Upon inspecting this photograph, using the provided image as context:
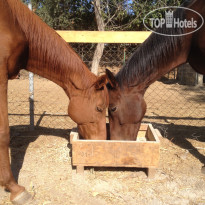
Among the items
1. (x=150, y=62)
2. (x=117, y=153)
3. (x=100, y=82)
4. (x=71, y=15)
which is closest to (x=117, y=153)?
(x=117, y=153)

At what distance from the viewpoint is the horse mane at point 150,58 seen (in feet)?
8.07

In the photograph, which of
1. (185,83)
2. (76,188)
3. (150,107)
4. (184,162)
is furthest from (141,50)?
(185,83)

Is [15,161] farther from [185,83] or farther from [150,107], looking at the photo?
[185,83]

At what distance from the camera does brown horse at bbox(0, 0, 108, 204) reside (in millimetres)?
1922

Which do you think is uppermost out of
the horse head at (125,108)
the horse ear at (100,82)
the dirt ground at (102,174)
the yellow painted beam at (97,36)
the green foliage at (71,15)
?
the green foliage at (71,15)

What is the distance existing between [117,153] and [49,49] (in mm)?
1420

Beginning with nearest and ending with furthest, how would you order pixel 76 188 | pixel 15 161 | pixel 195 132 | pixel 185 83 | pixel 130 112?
pixel 76 188
pixel 130 112
pixel 15 161
pixel 195 132
pixel 185 83

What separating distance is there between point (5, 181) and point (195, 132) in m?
3.40

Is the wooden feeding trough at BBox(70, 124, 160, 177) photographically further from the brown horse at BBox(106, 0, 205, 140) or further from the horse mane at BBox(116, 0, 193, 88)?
the horse mane at BBox(116, 0, 193, 88)

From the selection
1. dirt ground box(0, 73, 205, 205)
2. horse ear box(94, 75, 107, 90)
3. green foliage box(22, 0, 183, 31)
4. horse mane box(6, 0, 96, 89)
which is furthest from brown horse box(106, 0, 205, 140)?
green foliage box(22, 0, 183, 31)

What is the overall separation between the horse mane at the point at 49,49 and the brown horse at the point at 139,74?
0.41 meters

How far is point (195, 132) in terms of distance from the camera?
13.0 feet

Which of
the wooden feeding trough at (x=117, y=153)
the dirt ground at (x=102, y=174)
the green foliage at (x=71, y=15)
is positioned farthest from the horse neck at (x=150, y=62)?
the green foliage at (x=71, y=15)

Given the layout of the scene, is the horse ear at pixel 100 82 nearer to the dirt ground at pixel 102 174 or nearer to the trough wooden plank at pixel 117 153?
the trough wooden plank at pixel 117 153
